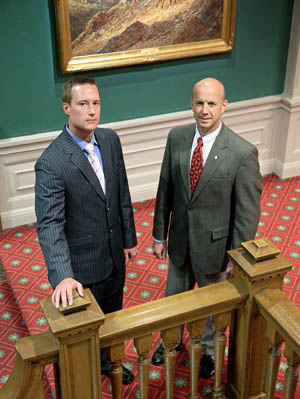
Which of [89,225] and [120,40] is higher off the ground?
[120,40]

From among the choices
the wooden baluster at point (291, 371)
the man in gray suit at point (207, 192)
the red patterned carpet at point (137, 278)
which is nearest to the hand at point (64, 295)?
the wooden baluster at point (291, 371)

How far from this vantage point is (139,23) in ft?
16.0

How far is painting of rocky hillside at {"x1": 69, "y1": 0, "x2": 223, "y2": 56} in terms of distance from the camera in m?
4.66

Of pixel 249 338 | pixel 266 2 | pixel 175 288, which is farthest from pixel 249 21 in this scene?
pixel 249 338

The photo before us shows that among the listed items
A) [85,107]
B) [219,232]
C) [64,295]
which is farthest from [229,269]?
[64,295]

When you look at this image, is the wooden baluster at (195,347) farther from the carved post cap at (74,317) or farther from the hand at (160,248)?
the hand at (160,248)

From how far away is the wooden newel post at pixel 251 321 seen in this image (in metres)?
2.35

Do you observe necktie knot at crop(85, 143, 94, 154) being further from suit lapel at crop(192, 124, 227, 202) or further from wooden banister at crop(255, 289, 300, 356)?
wooden banister at crop(255, 289, 300, 356)

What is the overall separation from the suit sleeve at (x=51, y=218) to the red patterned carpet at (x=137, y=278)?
1213mm

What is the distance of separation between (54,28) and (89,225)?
2.29m

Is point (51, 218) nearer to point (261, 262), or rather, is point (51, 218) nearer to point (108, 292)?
point (108, 292)

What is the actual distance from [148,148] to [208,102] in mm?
2645

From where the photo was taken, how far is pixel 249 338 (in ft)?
8.28

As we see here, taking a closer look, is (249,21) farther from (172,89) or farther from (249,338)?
(249,338)
